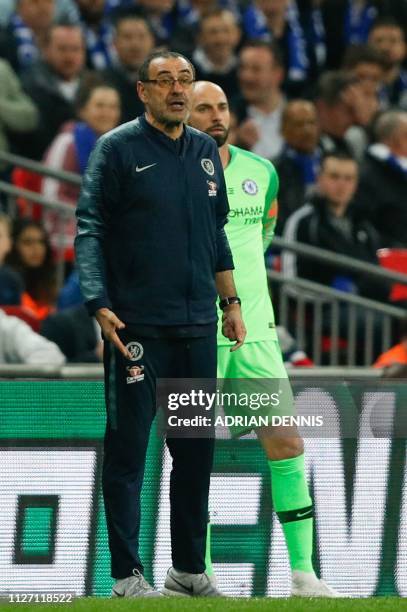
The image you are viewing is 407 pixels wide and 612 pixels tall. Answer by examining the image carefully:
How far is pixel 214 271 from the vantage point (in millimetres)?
6449

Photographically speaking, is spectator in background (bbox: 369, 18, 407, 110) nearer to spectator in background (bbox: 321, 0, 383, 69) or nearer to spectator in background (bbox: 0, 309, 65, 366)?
spectator in background (bbox: 321, 0, 383, 69)

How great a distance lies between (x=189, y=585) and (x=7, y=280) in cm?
397

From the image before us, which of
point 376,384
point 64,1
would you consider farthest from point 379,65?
point 376,384

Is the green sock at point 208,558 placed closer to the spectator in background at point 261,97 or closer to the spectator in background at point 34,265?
the spectator in background at point 34,265

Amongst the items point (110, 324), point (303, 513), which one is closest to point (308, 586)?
point (303, 513)

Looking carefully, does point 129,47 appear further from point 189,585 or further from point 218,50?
point 189,585

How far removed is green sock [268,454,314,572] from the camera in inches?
261

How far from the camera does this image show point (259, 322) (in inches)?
273

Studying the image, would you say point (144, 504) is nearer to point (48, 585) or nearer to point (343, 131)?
point (48, 585)

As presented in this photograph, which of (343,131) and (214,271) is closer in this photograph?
(214,271)

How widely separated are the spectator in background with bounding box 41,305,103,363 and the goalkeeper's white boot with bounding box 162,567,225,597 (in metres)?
3.27

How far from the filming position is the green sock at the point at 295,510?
6.63 m

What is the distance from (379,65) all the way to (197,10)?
5.68 feet

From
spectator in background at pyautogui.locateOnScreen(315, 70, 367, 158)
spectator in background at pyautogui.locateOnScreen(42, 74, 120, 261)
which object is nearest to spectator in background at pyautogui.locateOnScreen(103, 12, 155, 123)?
spectator in background at pyautogui.locateOnScreen(42, 74, 120, 261)
